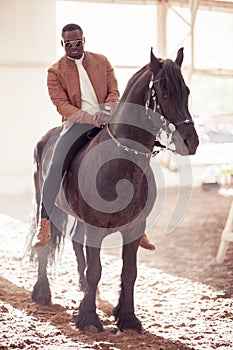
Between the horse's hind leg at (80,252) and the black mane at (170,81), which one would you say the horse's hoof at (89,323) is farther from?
the black mane at (170,81)

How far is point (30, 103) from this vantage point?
26.5ft

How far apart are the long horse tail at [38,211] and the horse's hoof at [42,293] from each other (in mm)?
146

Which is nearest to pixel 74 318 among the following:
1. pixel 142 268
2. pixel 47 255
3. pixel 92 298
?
pixel 92 298

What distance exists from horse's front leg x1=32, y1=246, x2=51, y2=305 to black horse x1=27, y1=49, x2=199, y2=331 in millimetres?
392

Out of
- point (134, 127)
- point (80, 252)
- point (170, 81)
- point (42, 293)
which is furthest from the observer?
point (80, 252)

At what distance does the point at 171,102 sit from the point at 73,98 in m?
0.71

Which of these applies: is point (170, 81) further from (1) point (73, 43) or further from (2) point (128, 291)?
(2) point (128, 291)

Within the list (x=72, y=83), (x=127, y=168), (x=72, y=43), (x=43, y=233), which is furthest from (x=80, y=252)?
(x=72, y=43)

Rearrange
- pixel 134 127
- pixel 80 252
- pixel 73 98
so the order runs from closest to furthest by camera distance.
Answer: pixel 134 127 → pixel 73 98 → pixel 80 252

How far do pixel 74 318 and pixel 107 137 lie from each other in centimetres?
107

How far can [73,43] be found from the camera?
3201 millimetres

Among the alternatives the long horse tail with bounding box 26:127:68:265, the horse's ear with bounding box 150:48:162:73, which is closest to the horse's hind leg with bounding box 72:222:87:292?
the long horse tail with bounding box 26:127:68:265

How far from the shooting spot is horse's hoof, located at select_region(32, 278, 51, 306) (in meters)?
3.77

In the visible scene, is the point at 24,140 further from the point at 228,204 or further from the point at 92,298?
the point at 92,298
